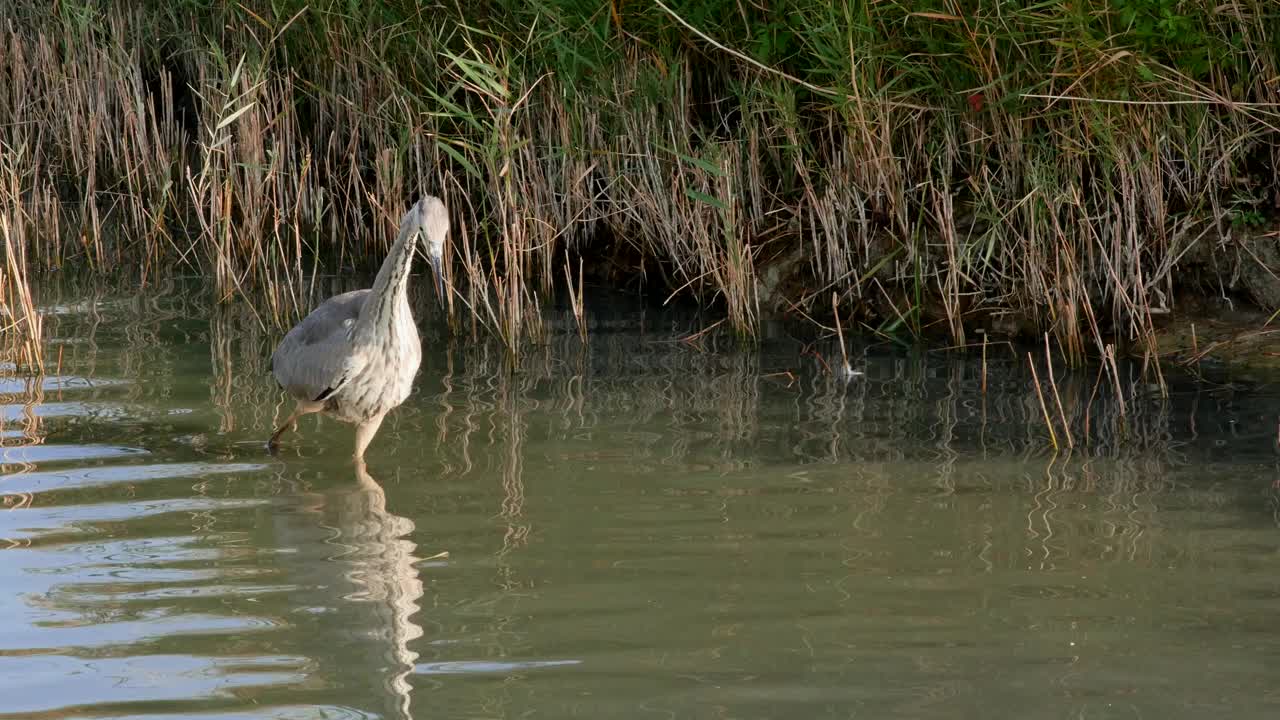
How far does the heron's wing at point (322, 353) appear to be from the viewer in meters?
5.46

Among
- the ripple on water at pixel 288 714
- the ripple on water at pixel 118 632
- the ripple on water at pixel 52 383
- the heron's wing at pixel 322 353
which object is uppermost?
the heron's wing at pixel 322 353

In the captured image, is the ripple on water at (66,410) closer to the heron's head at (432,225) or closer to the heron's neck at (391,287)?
the heron's neck at (391,287)

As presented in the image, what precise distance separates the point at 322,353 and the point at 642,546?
1.72 m

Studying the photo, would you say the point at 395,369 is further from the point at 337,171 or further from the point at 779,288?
the point at 337,171

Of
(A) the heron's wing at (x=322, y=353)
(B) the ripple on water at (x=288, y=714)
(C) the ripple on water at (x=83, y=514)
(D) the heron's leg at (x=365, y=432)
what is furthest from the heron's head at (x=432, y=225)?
(B) the ripple on water at (x=288, y=714)

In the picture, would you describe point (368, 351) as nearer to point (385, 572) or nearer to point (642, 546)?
point (385, 572)

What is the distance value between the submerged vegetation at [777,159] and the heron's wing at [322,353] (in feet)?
5.29

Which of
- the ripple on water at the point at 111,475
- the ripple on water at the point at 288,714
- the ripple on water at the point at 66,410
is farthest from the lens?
the ripple on water at the point at 66,410

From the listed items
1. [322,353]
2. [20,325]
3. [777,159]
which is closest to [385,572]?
[322,353]

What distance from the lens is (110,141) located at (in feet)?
34.6

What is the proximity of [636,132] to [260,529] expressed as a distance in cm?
430

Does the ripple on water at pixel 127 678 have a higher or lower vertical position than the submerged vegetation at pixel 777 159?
lower

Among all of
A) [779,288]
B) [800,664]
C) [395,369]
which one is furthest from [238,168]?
[800,664]

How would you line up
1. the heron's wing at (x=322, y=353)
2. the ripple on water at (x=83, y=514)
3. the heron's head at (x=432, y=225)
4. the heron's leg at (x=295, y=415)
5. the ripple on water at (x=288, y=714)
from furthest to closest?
the heron's leg at (x=295, y=415), the heron's wing at (x=322, y=353), the heron's head at (x=432, y=225), the ripple on water at (x=83, y=514), the ripple on water at (x=288, y=714)
